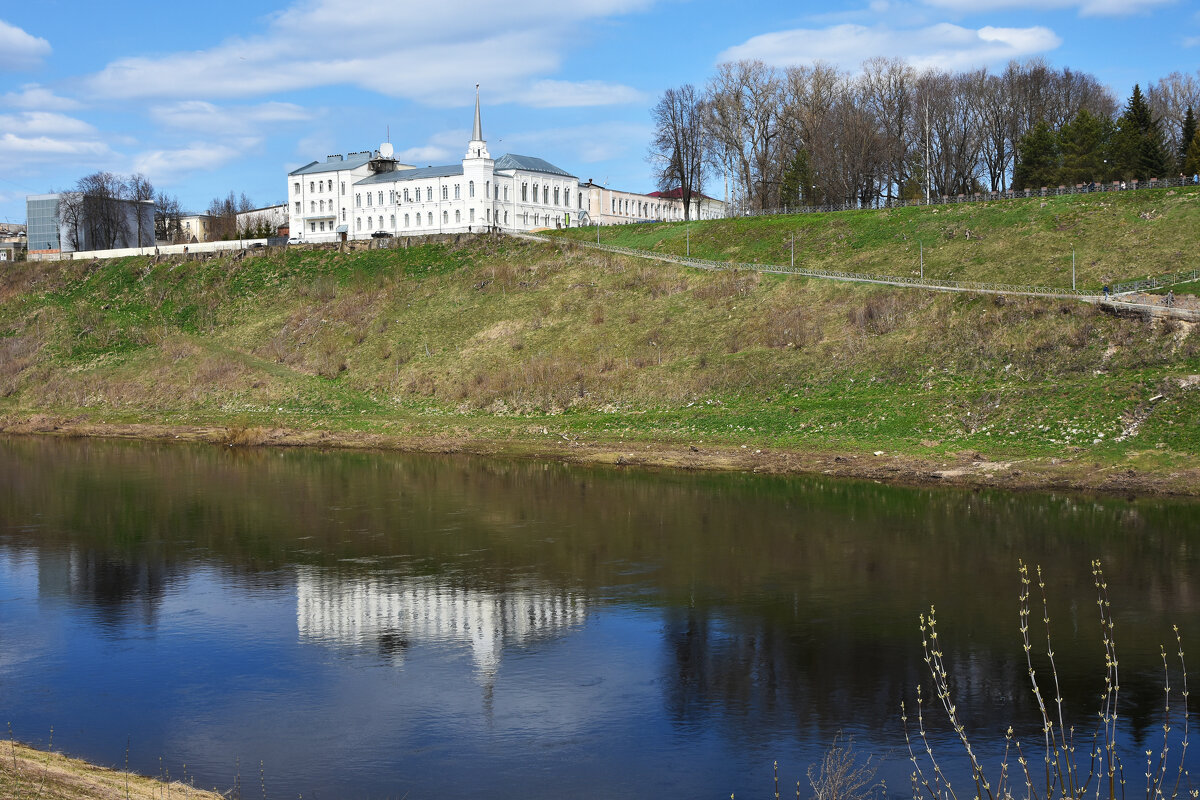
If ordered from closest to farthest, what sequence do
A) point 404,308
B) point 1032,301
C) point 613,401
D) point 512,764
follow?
point 512,764
point 1032,301
point 613,401
point 404,308

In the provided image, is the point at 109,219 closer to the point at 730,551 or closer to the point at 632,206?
the point at 632,206

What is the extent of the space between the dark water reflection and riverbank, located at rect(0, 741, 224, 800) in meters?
0.94

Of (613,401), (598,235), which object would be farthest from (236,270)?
(613,401)

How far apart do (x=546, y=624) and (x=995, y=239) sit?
59.2 m

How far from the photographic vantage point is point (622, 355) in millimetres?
69188

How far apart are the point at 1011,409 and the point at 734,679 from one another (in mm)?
32360

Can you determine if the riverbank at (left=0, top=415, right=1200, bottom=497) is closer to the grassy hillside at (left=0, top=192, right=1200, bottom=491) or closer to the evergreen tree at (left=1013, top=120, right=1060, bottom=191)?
the grassy hillside at (left=0, top=192, right=1200, bottom=491)

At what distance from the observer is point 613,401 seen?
6334 centimetres

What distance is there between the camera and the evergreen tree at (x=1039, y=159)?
292 ft

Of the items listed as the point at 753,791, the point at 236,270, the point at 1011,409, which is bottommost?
the point at 753,791

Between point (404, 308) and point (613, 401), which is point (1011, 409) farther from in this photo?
point (404, 308)

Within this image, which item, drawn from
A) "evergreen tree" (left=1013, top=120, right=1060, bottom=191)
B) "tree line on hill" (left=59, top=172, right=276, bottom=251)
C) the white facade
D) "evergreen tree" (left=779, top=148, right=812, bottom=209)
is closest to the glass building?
"tree line on hill" (left=59, top=172, right=276, bottom=251)

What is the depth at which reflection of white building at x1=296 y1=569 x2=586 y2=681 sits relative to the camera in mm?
25094

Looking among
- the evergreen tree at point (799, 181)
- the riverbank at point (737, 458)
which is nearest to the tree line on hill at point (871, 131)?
the evergreen tree at point (799, 181)
